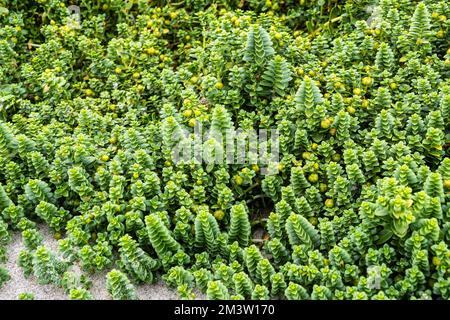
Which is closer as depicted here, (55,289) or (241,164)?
(55,289)

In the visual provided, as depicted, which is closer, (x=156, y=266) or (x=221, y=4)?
(x=156, y=266)

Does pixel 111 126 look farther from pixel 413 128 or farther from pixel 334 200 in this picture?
pixel 413 128

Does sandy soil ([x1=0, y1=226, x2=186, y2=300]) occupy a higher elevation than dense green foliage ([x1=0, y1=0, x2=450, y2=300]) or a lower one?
lower

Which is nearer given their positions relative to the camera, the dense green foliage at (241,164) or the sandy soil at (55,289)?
the dense green foliage at (241,164)

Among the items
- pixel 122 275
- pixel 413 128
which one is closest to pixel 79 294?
pixel 122 275

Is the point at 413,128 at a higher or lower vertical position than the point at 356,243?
higher

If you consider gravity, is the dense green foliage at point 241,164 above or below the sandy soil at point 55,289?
above

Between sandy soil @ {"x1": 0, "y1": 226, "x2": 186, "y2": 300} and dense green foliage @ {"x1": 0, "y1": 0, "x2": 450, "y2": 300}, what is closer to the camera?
dense green foliage @ {"x1": 0, "y1": 0, "x2": 450, "y2": 300}

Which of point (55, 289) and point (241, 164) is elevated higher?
point (241, 164)
